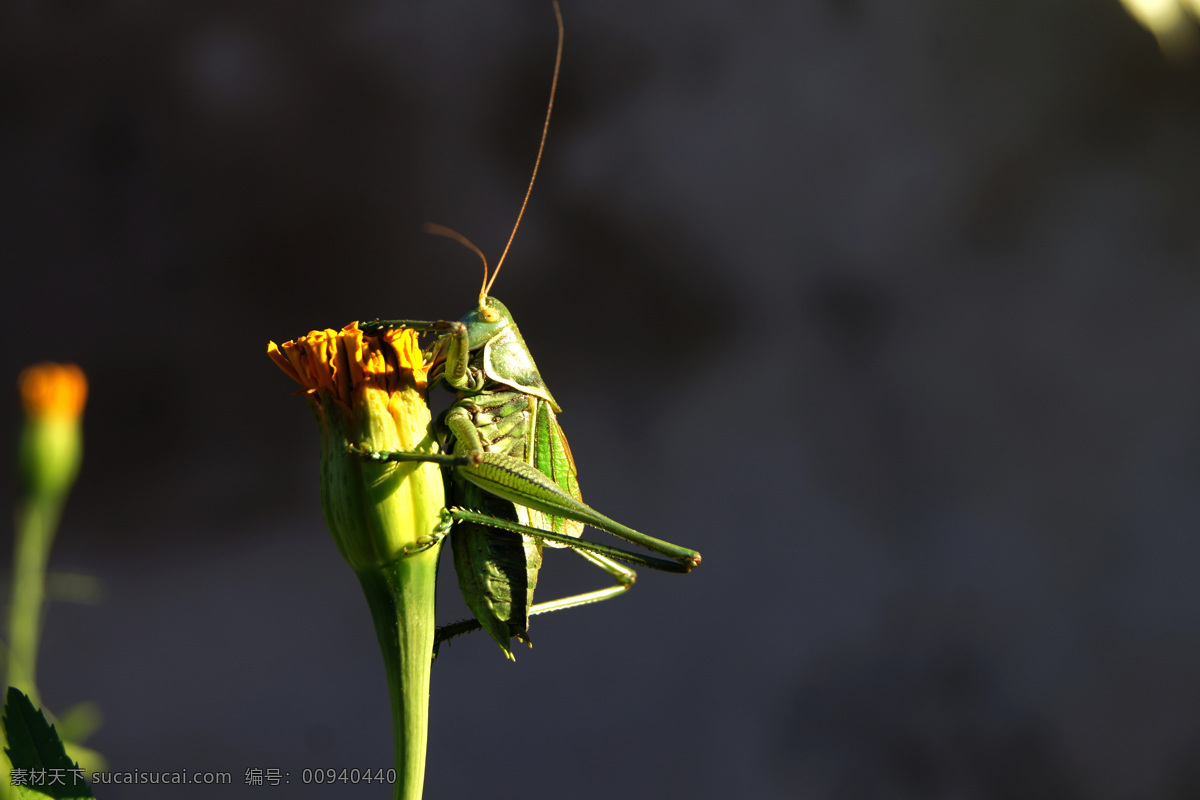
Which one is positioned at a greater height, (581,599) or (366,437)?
(366,437)

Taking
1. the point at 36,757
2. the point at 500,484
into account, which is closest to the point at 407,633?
the point at 500,484

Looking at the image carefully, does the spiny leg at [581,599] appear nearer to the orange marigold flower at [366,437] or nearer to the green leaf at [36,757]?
the orange marigold flower at [366,437]

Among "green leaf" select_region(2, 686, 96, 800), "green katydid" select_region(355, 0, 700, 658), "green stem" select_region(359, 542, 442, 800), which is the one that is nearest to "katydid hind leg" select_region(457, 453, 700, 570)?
"green katydid" select_region(355, 0, 700, 658)

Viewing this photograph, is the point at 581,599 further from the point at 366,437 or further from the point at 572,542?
the point at 366,437

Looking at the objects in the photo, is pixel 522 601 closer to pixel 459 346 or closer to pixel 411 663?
pixel 411 663

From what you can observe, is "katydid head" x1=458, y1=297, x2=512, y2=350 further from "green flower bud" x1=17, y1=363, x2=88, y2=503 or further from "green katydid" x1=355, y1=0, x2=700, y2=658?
"green flower bud" x1=17, y1=363, x2=88, y2=503

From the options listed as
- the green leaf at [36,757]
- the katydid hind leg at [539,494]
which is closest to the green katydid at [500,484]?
the katydid hind leg at [539,494]

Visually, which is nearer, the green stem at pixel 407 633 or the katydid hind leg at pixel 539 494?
the green stem at pixel 407 633
